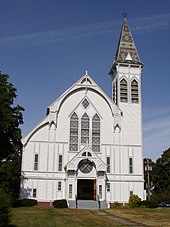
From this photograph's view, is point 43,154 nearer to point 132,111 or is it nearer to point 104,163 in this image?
point 104,163

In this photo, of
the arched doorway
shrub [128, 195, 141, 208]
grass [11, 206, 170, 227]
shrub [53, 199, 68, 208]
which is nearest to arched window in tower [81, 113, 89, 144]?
the arched doorway

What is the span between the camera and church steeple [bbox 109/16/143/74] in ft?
151

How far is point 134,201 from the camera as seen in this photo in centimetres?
3797

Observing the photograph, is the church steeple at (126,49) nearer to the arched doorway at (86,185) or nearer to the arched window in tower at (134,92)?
the arched window in tower at (134,92)

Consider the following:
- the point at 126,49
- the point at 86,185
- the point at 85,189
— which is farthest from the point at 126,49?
the point at 85,189

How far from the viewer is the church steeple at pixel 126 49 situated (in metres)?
46.0

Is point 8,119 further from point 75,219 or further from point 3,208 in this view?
point 3,208

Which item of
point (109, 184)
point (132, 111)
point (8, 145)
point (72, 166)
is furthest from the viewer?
point (132, 111)

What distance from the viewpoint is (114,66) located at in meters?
46.2

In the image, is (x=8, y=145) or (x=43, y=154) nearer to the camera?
(x=8, y=145)

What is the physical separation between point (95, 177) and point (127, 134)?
7.31 meters

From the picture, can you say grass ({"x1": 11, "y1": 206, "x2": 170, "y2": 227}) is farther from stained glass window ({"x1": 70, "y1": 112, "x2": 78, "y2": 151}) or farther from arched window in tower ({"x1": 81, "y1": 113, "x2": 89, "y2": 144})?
arched window in tower ({"x1": 81, "y1": 113, "x2": 89, "y2": 144})

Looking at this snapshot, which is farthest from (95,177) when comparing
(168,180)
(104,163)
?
(168,180)

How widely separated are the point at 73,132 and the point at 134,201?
10901mm
